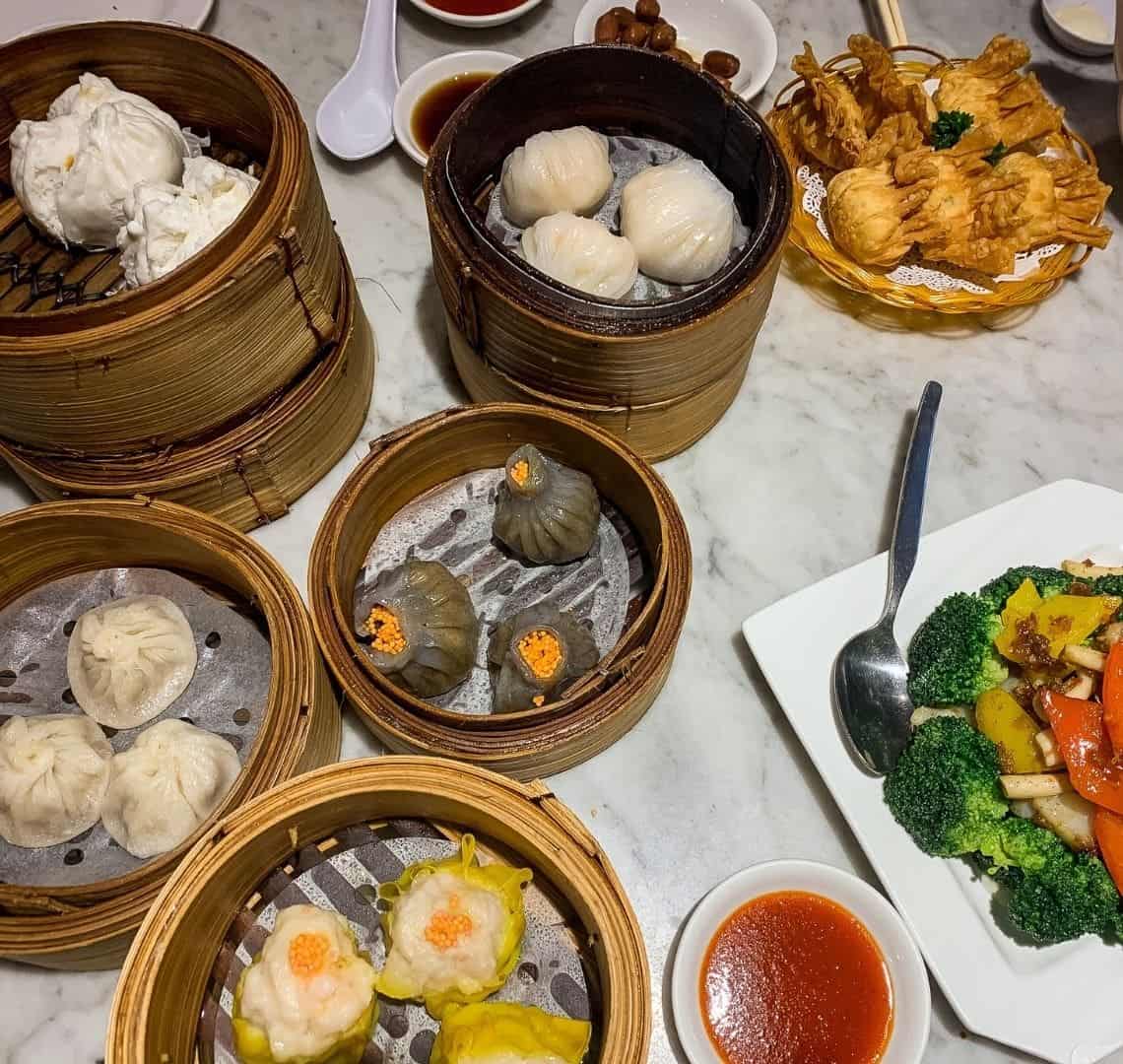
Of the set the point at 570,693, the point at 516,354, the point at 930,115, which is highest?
the point at 930,115

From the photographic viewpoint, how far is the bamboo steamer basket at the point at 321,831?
4.26 ft

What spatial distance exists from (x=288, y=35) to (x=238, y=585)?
1690 mm

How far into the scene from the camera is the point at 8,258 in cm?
192

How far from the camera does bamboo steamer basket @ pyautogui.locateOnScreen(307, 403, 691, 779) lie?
1.53 meters

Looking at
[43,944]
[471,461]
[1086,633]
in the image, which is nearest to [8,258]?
[471,461]

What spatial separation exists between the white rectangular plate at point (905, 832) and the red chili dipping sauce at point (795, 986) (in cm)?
11

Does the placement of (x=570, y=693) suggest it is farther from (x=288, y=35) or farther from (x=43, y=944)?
(x=288, y=35)

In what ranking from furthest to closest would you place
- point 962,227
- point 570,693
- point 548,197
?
point 962,227
point 548,197
point 570,693

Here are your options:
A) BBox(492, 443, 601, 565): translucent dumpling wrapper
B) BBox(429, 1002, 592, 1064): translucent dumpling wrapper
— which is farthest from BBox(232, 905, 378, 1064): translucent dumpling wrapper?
BBox(492, 443, 601, 565): translucent dumpling wrapper

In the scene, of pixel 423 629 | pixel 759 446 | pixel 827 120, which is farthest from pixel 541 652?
pixel 827 120

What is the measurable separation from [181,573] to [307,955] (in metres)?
→ 0.76

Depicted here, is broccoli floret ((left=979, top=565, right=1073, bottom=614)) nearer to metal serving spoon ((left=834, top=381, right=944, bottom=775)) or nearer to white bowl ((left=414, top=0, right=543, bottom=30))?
metal serving spoon ((left=834, top=381, right=944, bottom=775))

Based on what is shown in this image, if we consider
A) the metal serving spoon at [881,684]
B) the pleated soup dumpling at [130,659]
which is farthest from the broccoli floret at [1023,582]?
the pleated soup dumpling at [130,659]

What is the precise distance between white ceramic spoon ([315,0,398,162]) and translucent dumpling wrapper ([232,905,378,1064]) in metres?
1.80
